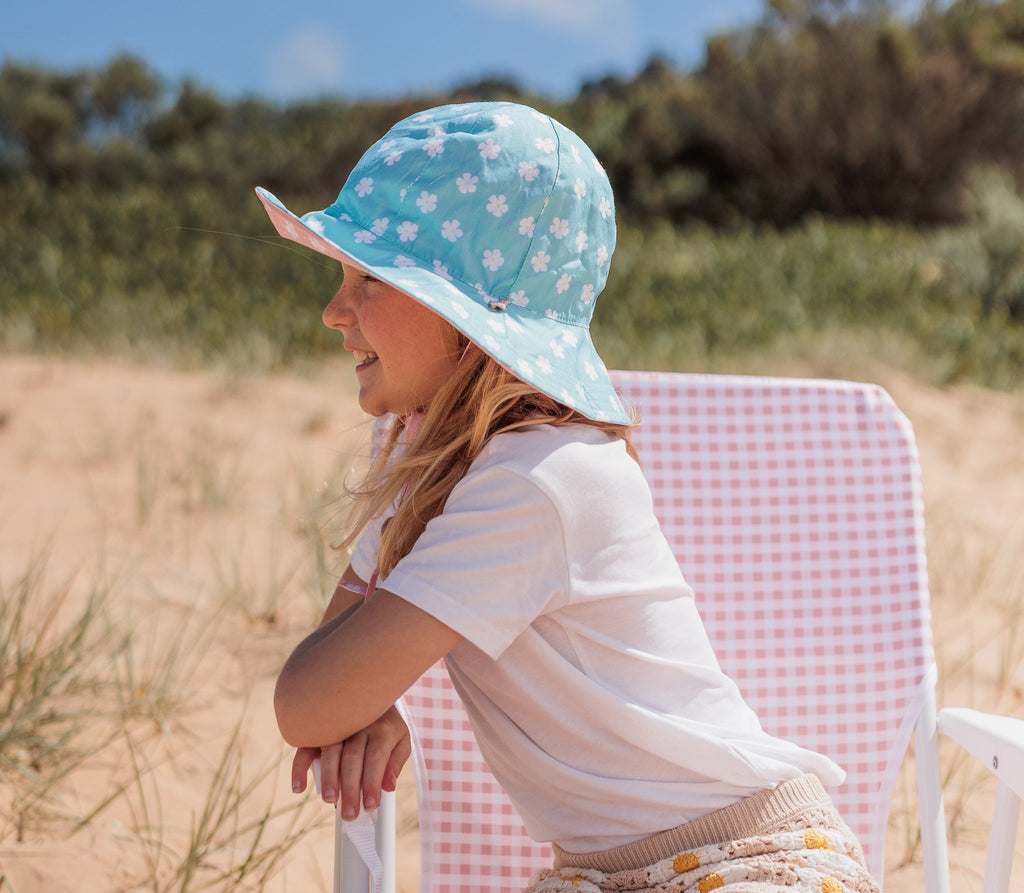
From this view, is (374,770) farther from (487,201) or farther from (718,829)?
(487,201)

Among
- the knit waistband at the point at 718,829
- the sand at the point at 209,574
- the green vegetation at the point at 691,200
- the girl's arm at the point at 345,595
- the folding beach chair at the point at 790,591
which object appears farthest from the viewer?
the green vegetation at the point at 691,200

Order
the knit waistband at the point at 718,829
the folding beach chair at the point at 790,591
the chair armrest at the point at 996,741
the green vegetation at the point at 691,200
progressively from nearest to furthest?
the knit waistband at the point at 718,829, the chair armrest at the point at 996,741, the folding beach chair at the point at 790,591, the green vegetation at the point at 691,200

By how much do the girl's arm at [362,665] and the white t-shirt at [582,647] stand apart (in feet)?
0.07

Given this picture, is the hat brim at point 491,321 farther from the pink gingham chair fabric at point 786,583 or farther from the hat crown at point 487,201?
the pink gingham chair fabric at point 786,583

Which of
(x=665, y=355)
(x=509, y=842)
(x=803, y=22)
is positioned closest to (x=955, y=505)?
(x=665, y=355)

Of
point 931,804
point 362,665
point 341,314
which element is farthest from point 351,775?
point 931,804

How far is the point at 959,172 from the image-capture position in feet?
42.0

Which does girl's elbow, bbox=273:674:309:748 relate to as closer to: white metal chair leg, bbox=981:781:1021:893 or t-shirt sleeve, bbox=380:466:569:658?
t-shirt sleeve, bbox=380:466:569:658

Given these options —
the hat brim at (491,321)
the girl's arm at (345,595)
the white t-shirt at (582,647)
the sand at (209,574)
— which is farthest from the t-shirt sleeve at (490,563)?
the sand at (209,574)

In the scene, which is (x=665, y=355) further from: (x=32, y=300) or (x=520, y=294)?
(x=520, y=294)

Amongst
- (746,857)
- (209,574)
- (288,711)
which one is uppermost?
(288,711)

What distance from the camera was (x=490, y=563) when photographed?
101cm

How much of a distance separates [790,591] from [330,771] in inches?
37.3

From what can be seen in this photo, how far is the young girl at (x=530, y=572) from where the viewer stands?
1.03 meters
